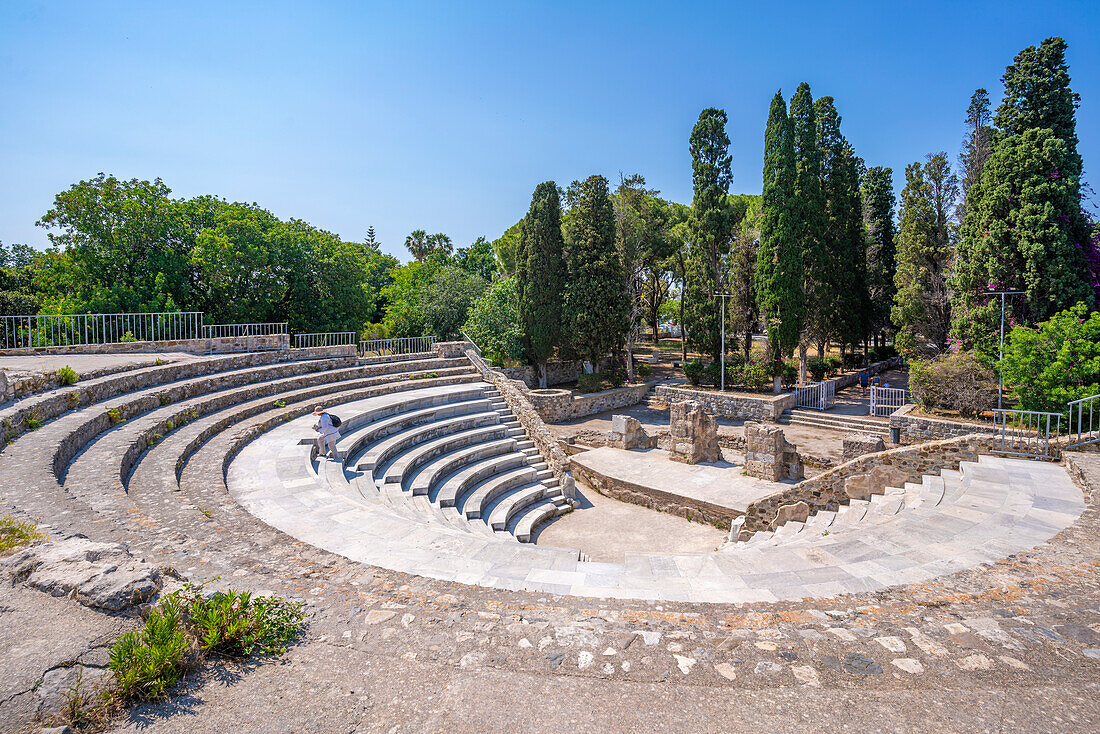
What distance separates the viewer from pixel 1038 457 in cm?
882

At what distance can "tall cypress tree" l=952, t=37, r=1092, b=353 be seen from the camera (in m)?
16.1

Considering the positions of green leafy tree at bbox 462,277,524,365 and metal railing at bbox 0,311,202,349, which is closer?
metal railing at bbox 0,311,202,349

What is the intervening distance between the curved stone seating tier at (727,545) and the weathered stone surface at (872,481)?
0.24 metres

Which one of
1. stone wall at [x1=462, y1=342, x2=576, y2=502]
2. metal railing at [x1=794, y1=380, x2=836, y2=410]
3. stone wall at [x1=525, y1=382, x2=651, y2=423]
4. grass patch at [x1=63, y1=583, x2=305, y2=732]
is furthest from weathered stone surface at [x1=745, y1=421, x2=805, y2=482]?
grass patch at [x1=63, y1=583, x2=305, y2=732]

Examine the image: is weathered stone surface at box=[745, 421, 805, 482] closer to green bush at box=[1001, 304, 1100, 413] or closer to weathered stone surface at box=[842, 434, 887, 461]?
weathered stone surface at box=[842, 434, 887, 461]

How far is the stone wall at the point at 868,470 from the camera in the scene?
910 centimetres

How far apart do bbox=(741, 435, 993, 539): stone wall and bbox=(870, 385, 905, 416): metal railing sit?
1153 cm

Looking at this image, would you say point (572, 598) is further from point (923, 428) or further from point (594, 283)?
point (594, 283)

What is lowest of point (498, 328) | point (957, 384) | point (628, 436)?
point (628, 436)

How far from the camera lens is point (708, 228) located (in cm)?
2595

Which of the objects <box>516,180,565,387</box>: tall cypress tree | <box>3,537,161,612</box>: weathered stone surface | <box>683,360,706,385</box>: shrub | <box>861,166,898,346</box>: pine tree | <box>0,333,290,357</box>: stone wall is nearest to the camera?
<box>3,537,161,612</box>: weathered stone surface

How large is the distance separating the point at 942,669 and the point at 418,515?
6.20 m

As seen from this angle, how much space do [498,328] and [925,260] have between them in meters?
20.1

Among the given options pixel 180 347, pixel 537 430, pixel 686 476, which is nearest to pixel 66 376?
pixel 180 347
